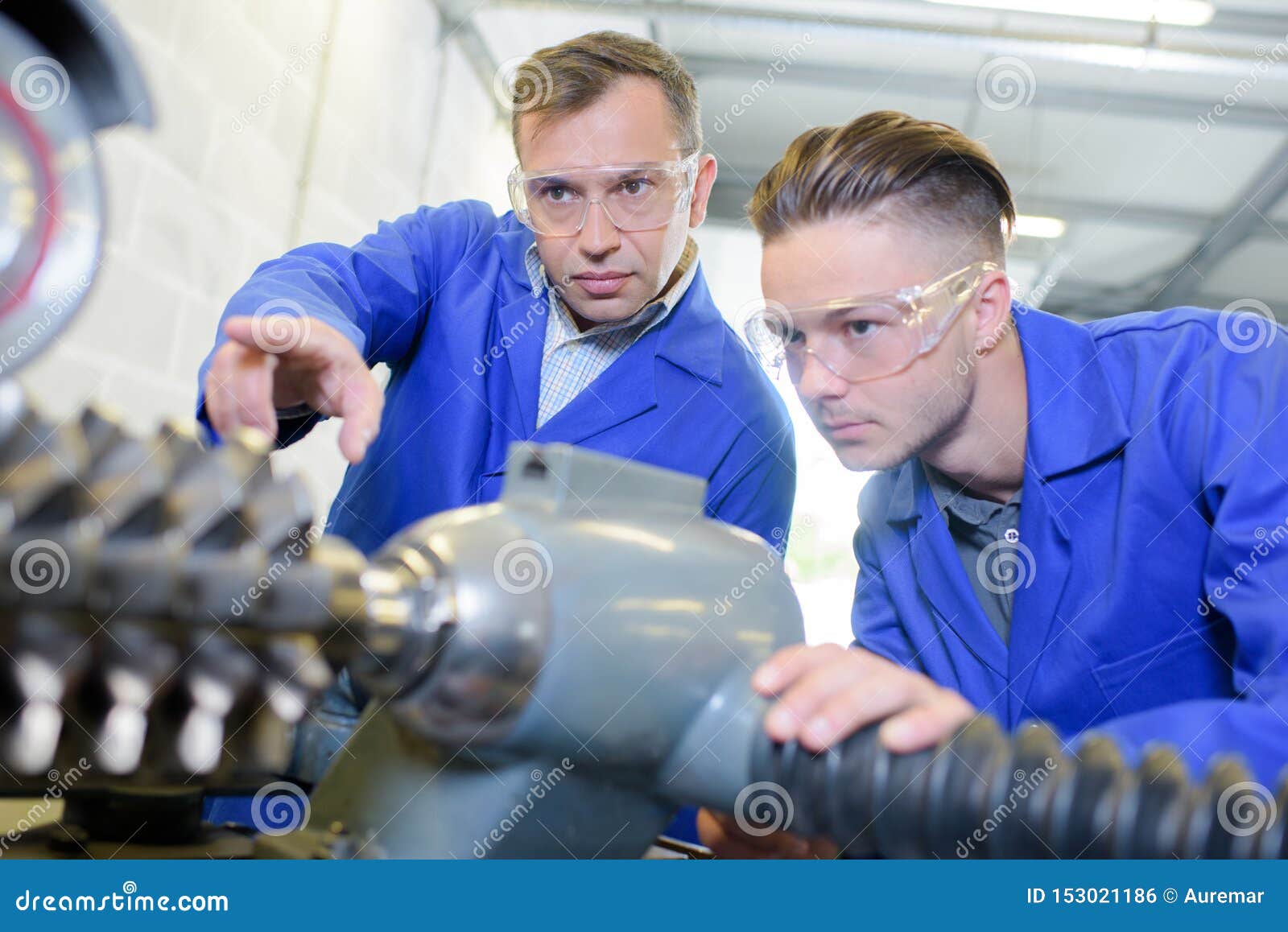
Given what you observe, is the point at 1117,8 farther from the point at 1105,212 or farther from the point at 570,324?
the point at 570,324

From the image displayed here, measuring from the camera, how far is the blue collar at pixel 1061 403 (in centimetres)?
123

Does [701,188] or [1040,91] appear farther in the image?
[1040,91]

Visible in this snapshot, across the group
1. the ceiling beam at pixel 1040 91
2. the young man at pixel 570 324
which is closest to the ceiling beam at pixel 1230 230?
the ceiling beam at pixel 1040 91

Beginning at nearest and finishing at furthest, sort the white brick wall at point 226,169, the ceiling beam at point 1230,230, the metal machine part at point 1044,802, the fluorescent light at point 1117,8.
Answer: the metal machine part at point 1044,802 → the white brick wall at point 226,169 → the fluorescent light at point 1117,8 → the ceiling beam at point 1230,230

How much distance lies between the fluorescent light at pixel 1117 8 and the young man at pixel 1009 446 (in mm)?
3292

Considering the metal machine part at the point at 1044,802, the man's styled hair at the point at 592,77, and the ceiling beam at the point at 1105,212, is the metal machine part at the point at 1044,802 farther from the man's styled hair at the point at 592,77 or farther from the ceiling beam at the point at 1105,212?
the ceiling beam at the point at 1105,212

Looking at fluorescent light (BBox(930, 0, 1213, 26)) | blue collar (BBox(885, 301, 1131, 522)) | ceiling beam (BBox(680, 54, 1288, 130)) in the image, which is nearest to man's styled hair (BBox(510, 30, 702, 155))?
blue collar (BBox(885, 301, 1131, 522))

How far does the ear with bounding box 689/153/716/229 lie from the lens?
67.4 inches

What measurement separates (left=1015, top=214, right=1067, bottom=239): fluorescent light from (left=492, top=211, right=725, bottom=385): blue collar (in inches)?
213

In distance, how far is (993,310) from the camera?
4.58 ft

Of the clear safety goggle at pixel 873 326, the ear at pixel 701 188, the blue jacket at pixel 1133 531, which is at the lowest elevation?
the blue jacket at pixel 1133 531

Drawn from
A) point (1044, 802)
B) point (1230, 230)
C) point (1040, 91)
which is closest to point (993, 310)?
point (1044, 802)

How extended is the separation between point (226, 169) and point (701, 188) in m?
1.54

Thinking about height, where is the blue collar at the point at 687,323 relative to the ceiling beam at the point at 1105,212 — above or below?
below
